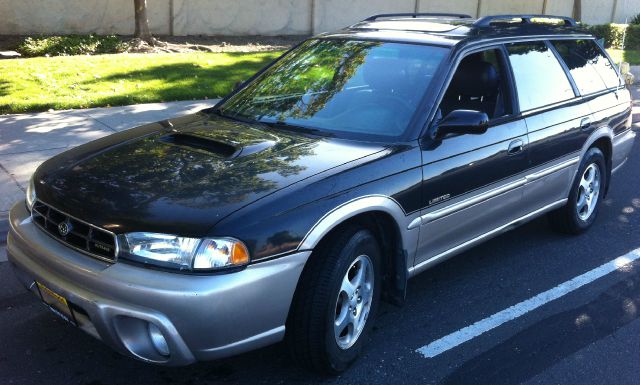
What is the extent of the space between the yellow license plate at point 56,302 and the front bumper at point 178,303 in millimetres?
45

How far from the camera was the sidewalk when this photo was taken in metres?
6.39

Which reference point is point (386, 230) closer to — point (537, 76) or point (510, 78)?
point (510, 78)

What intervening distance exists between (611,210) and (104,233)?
5.17 meters

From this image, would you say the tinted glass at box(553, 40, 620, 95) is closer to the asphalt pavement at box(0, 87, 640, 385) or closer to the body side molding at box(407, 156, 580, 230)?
the body side molding at box(407, 156, 580, 230)

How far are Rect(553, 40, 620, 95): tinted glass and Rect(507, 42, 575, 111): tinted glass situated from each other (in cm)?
22

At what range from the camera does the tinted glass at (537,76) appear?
4.81 metres

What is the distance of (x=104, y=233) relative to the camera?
3062mm

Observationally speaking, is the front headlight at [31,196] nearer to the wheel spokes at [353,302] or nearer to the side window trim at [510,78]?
the wheel spokes at [353,302]

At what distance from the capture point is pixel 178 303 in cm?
285

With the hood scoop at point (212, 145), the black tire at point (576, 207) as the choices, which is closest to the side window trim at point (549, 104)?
the black tire at point (576, 207)

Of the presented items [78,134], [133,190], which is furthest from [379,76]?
[78,134]

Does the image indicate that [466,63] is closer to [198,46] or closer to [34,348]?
[34,348]

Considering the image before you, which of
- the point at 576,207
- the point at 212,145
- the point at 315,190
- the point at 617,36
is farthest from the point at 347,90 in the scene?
the point at 617,36

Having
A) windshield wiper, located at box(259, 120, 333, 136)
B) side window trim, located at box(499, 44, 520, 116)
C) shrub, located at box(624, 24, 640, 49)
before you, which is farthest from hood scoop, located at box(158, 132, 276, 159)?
shrub, located at box(624, 24, 640, 49)
